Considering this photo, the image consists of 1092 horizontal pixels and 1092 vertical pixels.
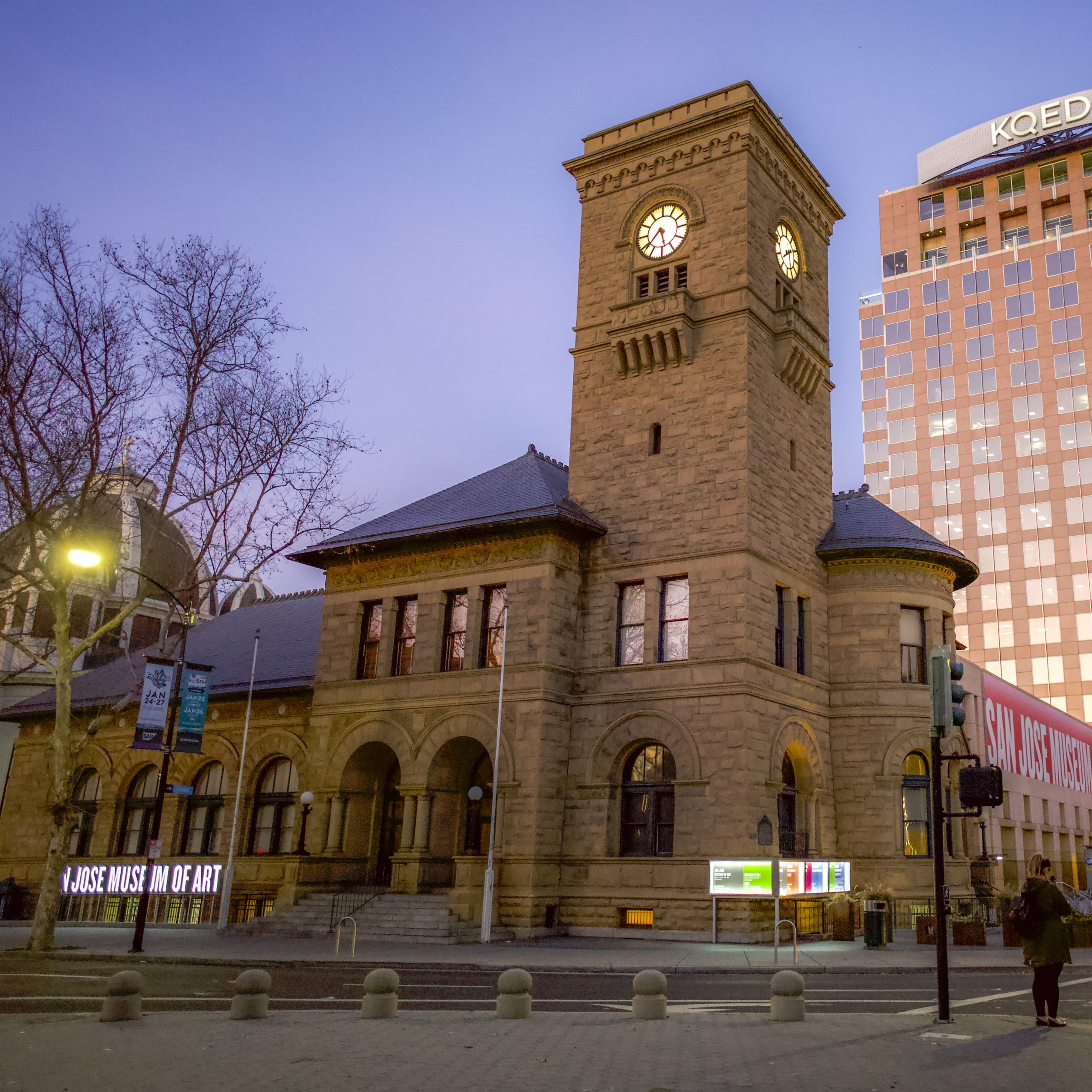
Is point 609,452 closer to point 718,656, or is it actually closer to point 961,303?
point 718,656

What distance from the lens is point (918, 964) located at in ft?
72.4

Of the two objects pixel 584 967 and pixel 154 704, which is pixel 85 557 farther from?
pixel 584 967

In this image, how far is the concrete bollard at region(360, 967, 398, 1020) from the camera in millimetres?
12516

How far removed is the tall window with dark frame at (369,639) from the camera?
34406 mm

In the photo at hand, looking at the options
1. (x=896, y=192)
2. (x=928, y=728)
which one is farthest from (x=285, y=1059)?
(x=896, y=192)

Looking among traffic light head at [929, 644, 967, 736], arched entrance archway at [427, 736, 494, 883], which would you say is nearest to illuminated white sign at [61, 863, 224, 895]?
arched entrance archway at [427, 736, 494, 883]

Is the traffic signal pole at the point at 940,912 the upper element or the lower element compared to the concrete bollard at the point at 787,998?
upper

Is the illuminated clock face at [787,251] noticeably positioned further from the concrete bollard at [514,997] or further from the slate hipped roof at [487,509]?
the concrete bollard at [514,997]

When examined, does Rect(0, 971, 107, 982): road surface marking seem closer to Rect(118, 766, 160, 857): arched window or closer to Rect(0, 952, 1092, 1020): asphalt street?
Rect(0, 952, 1092, 1020): asphalt street

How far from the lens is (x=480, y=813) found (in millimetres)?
32312

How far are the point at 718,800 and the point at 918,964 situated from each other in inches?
267

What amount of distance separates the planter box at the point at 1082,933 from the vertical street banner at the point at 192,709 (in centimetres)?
2237

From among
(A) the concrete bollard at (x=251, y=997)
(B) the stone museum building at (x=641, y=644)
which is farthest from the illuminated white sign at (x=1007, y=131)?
(A) the concrete bollard at (x=251, y=997)

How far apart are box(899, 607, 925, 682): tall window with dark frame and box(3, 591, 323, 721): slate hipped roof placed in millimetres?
19014
